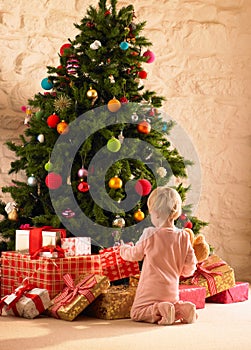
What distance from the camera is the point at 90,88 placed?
4086 millimetres

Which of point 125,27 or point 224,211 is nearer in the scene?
point 125,27

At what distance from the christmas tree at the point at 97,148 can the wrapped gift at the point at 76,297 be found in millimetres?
453

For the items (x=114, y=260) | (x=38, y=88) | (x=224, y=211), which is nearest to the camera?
(x=114, y=260)

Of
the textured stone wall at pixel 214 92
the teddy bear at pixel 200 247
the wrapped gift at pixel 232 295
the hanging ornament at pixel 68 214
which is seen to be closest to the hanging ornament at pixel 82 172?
the hanging ornament at pixel 68 214

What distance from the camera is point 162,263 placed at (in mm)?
3475

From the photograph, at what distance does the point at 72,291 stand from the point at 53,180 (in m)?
0.74

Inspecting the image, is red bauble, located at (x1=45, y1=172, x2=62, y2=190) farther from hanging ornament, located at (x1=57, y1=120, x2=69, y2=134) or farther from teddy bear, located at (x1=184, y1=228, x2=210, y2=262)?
teddy bear, located at (x1=184, y1=228, x2=210, y2=262)

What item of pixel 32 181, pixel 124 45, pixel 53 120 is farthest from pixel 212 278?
pixel 124 45

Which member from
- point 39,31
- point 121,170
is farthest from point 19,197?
point 39,31

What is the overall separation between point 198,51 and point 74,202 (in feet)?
6.92

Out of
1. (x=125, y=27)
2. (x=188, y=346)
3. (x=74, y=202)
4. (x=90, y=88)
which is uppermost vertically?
(x=125, y=27)

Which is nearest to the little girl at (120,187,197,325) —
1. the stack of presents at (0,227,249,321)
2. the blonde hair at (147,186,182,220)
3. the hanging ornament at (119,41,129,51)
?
the blonde hair at (147,186,182,220)

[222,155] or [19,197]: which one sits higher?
[222,155]

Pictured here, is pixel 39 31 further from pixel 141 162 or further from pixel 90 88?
pixel 141 162
